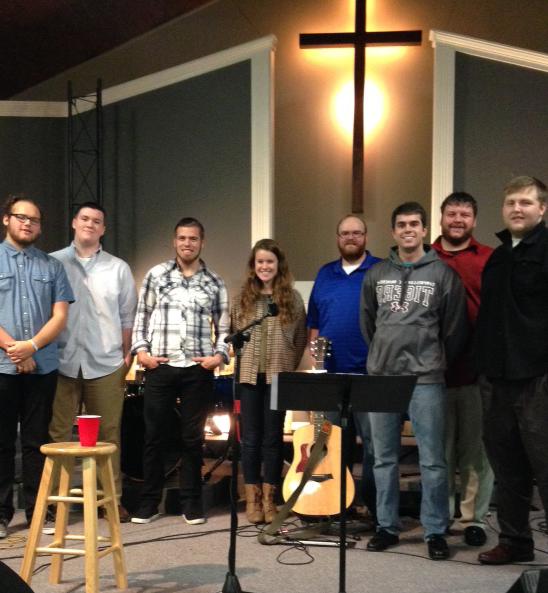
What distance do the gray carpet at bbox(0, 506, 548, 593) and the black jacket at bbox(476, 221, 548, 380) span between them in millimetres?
925

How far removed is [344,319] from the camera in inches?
186

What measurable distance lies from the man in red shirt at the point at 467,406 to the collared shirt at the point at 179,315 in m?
1.33

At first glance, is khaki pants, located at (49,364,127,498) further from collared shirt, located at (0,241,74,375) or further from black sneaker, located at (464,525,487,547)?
black sneaker, located at (464,525,487,547)

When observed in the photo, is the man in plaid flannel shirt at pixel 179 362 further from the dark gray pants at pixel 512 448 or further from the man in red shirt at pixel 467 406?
the dark gray pants at pixel 512 448

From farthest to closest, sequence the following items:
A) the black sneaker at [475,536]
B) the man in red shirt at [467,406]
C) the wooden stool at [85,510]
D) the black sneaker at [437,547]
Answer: the man in red shirt at [467,406] → the black sneaker at [475,536] → the black sneaker at [437,547] → the wooden stool at [85,510]

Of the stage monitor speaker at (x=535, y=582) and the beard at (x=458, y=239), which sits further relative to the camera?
the beard at (x=458, y=239)

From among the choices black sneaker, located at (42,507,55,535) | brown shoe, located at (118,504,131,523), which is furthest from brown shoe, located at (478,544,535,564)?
black sneaker, located at (42,507,55,535)

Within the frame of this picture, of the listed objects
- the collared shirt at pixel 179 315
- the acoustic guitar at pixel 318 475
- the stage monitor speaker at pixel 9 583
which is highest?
the collared shirt at pixel 179 315

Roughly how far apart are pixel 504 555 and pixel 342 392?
1.39 metres

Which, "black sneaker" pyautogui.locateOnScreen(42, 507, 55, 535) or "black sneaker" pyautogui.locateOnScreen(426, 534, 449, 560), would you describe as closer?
"black sneaker" pyautogui.locateOnScreen(426, 534, 449, 560)

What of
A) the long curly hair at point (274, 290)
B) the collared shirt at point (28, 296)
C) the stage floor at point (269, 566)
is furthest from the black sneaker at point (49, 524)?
the long curly hair at point (274, 290)

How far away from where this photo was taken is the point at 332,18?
8.23 meters

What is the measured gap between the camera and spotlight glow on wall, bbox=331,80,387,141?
318 inches

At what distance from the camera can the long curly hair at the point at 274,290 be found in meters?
4.80
